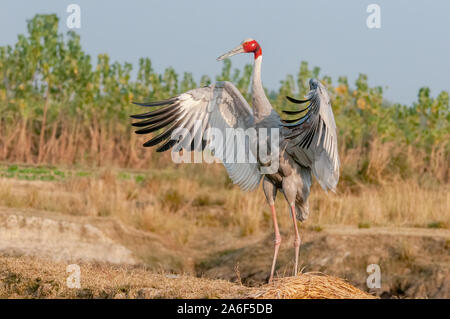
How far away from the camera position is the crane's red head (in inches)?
304

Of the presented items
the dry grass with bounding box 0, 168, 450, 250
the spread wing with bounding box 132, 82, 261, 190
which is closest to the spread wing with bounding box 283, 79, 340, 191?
the spread wing with bounding box 132, 82, 261, 190

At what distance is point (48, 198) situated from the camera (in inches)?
559

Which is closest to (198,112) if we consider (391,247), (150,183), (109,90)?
(391,247)

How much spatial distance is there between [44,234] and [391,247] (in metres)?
5.61

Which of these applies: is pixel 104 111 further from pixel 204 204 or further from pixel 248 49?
pixel 248 49

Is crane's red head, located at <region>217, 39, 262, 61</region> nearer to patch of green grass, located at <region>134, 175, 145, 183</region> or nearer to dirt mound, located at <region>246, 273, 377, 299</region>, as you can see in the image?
dirt mound, located at <region>246, 273, 377, 299</region>

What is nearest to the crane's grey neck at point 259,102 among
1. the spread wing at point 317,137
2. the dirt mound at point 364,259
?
the spread wing at point 317,137

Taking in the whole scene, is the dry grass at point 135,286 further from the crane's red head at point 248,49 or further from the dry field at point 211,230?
the crane's red head at point 248,49

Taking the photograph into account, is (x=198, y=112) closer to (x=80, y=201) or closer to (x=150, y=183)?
(x=80, y=201)

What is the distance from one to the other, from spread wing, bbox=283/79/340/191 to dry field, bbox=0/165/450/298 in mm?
1940

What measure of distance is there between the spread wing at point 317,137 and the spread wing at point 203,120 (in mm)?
504

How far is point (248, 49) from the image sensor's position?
25.4 feet

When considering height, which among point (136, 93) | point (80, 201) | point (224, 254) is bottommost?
point (224, 254)

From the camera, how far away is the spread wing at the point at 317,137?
6430 mm
